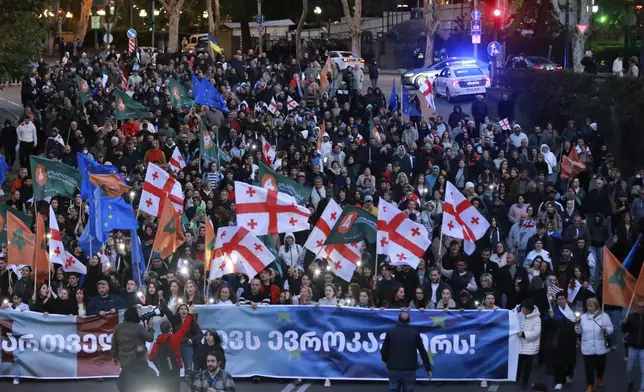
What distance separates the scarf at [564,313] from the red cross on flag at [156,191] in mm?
5654

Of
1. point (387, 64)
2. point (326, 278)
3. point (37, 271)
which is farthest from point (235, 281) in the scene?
point (387, 64)

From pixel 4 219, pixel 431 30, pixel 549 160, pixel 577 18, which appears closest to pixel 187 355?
pixel 4 219

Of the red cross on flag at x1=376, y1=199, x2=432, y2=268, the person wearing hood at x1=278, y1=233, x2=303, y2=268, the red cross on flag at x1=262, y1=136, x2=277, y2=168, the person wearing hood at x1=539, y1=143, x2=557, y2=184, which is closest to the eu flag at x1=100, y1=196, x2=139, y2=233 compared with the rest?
the person wearing hood at x1=278, y1=233, x2=303, y2=268

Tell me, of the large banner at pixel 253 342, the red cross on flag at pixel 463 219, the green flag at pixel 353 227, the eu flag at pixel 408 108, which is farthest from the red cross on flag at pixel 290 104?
the large banner at pixel 253 342

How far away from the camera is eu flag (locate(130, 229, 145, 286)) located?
667 inches

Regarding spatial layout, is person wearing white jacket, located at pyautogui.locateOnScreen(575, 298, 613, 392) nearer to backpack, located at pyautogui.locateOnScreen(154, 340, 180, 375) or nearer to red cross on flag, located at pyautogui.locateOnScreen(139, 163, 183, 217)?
backpack, located at pyautogui.locateOnScreen(154, 340, 180, 375)

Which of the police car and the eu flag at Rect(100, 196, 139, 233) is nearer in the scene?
the eu flag at Rect(100, 196, 139, 233)

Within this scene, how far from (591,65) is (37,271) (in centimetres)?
2046

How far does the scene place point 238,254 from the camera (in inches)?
629

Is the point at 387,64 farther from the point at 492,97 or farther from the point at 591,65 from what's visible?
the point at 591,65

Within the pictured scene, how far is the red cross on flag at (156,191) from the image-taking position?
1833 centimetres

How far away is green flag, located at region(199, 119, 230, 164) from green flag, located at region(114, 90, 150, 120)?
2.64 m

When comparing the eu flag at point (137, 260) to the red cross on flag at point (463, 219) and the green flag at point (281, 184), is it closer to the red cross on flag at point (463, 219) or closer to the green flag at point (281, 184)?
the green flag at point (281, 184)

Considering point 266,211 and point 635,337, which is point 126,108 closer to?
point 266,211
